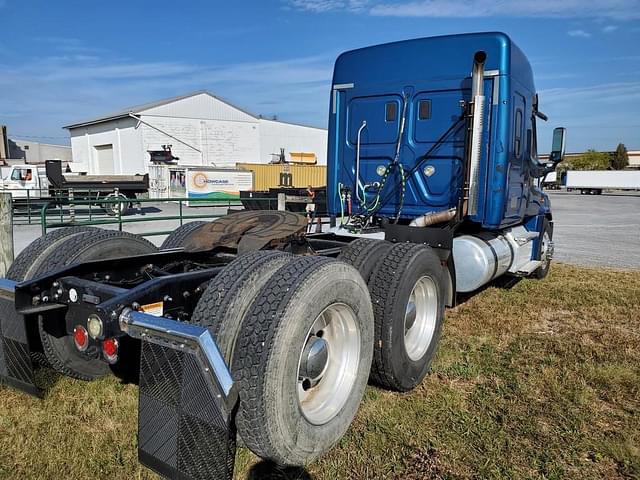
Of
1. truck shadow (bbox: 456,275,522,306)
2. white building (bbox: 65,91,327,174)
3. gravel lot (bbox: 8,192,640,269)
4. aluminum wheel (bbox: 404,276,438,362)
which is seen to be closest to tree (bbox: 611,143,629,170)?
white building (bbox: 65,91,327,174)

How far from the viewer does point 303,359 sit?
280 cm

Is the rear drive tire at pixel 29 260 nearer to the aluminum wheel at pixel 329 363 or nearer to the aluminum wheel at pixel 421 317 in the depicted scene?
the aluminum wheel at pixel 329 363

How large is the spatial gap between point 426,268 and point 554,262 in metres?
7.08

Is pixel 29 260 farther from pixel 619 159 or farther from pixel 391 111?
pixel 619 159

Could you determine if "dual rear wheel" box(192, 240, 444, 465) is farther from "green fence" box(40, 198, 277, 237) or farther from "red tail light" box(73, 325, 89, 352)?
"green fence" box(40, 198, 277, 237)

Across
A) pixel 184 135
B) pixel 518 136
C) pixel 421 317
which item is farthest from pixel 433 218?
pixel 184 135

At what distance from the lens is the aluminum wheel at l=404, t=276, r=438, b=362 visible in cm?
399

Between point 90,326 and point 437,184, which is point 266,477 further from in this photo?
point 437,184

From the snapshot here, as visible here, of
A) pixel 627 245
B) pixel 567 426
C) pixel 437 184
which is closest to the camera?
pixel 567 426

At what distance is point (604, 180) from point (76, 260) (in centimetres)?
5605

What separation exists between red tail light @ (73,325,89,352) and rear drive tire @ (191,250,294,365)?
1.99 feet

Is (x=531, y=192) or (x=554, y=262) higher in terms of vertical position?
(x=531, y=192)

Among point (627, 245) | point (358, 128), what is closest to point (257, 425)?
point (358, 128)

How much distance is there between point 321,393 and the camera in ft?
9.87
